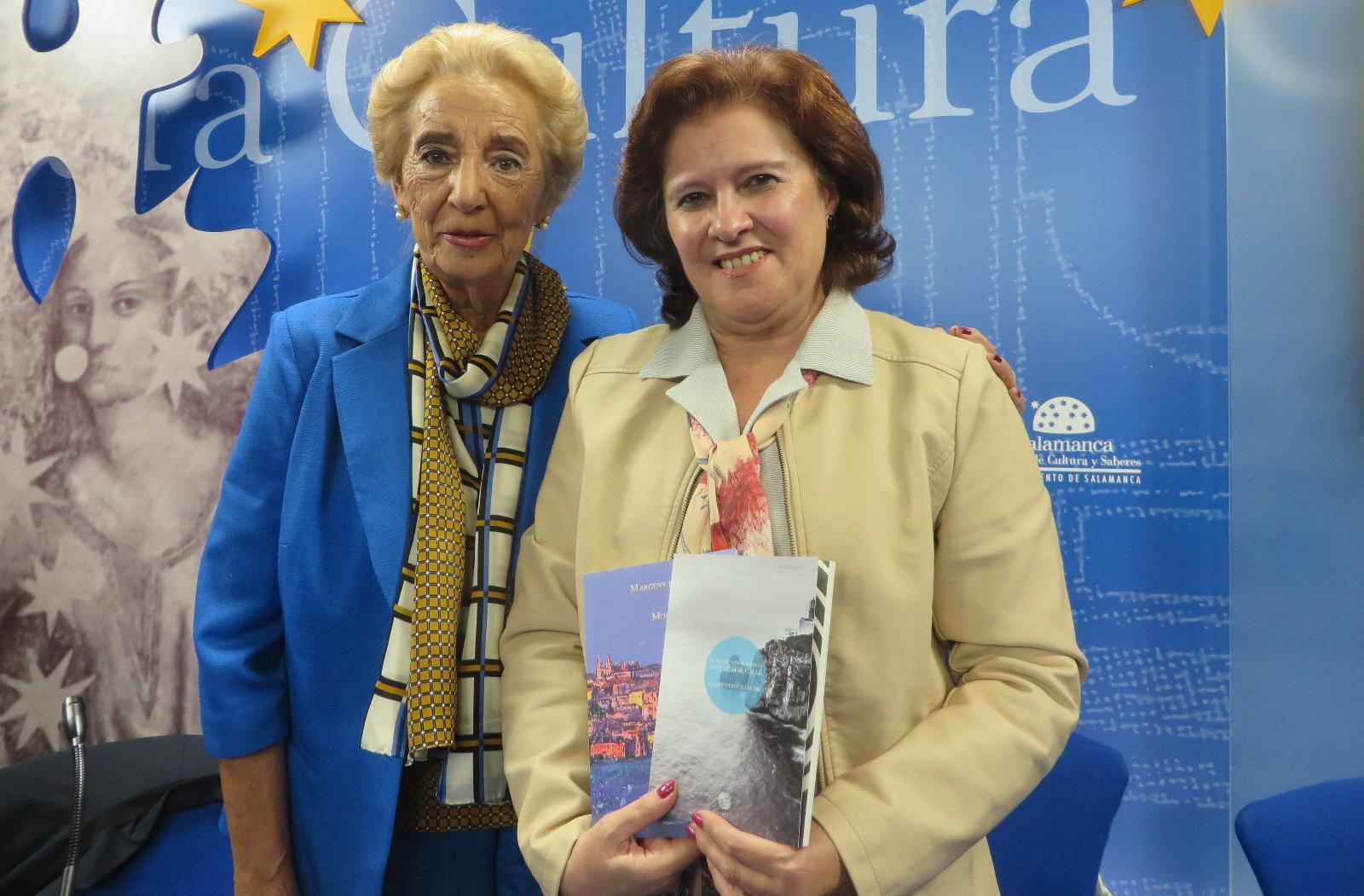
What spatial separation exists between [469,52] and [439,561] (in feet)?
2.66

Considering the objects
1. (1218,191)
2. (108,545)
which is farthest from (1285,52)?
(108,545)

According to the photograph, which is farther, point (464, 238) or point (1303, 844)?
point (1303, 844)

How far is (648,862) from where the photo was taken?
48.8 inches

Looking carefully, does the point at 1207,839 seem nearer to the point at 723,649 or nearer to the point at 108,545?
the point at 723,649

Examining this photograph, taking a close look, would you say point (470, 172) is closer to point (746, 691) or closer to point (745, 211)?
point (745, 211)

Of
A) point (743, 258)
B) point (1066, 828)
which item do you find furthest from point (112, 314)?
point (1066, 828)

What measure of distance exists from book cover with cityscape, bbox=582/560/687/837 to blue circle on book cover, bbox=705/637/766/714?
8 cm

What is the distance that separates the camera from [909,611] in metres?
1.29

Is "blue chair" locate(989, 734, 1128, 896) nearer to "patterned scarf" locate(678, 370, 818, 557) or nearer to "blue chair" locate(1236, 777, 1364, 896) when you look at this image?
"blue chair" locate(1236, 777, 1364, 896)

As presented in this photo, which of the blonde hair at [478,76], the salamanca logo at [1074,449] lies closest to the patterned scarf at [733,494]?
the blonde hair at [478,76]

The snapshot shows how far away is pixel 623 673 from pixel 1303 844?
1.29m

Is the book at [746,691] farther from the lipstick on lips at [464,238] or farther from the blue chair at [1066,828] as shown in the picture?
the blue chair at [1066,828]

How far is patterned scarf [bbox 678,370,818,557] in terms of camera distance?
132 centimetres

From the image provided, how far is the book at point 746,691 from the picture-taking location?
118 cm
